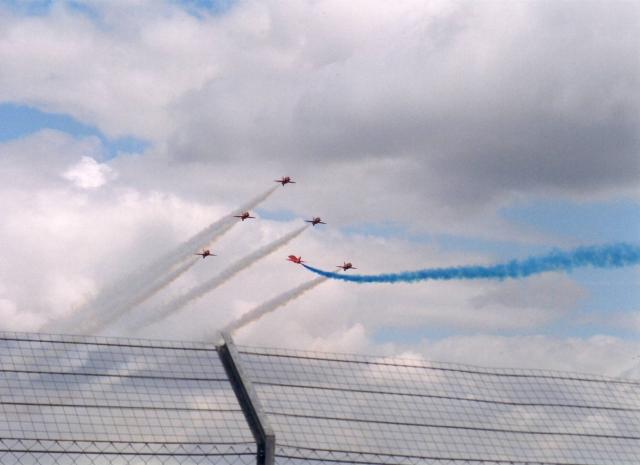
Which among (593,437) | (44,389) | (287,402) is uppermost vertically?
(593,437)

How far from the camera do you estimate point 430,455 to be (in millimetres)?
44125

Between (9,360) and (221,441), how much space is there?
8.67m

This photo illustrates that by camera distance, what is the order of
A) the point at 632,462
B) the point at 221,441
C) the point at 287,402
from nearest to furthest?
the point at 221,441
the point at 287,402
the point at 632,462

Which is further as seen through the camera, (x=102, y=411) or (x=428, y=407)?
(x=428, y=407)

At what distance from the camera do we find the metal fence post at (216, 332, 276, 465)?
40906 mm

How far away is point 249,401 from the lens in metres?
42.7

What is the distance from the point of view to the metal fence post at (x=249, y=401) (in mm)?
40906

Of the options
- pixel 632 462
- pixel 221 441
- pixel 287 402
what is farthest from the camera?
pixel 632 462

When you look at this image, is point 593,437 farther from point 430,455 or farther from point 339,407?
point 339,407

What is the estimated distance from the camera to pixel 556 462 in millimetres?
46562

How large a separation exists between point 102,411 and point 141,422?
153 cm

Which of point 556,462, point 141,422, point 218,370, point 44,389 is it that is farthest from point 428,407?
point 44,389

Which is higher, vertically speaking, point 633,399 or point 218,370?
point 633,399

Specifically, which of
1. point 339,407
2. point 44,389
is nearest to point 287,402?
point 339,407
